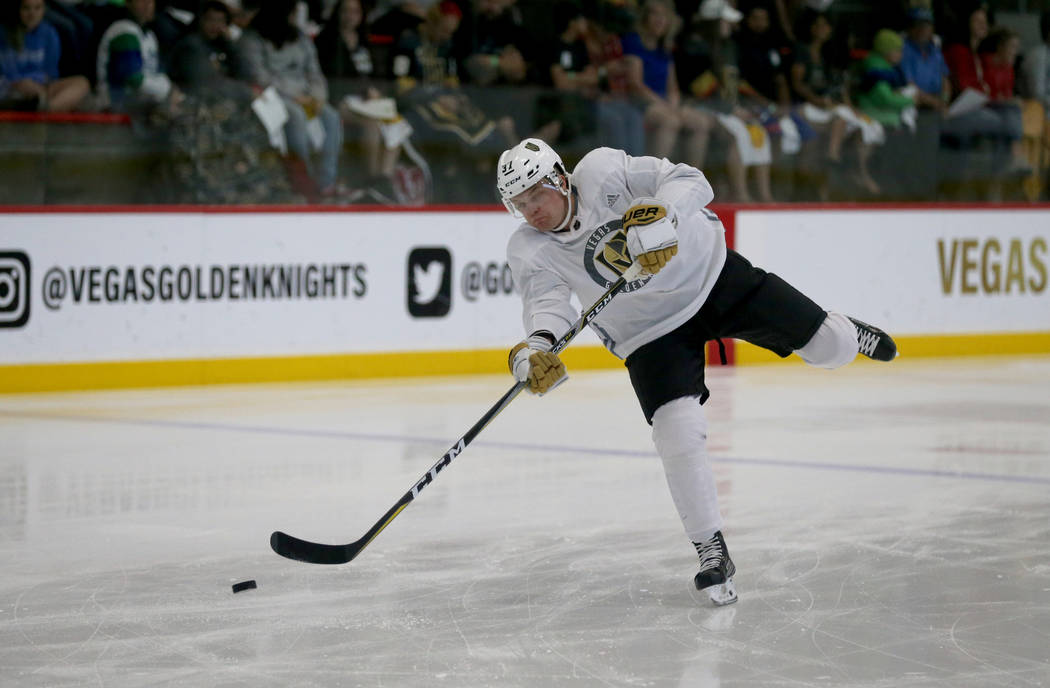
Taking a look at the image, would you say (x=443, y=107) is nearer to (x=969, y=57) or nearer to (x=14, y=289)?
(x=14, y=289)

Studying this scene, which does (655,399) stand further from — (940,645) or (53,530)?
(53,530)

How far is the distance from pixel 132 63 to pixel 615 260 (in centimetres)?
538

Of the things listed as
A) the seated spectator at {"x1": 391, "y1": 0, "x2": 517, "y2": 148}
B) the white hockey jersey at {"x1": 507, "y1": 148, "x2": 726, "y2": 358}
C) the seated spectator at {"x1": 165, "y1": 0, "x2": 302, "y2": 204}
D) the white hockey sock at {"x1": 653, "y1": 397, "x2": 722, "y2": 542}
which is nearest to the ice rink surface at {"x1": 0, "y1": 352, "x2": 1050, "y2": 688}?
the white hockey sock at {"x1": 653, "y1": 397, "x2": 722, "y2": 542}

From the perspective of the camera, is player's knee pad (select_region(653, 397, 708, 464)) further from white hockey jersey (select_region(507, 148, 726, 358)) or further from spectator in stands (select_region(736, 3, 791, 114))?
spectator in stands (select_region(736, 3, 791, 114))

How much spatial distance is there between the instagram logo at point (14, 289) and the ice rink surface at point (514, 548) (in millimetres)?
683

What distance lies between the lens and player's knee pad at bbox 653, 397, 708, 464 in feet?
12.7

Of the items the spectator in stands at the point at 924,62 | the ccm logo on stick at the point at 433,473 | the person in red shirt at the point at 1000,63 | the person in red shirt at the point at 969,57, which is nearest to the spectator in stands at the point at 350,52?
the spectator in stands at the point at 924,62

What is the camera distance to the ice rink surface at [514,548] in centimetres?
332

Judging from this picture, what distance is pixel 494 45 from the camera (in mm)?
9883

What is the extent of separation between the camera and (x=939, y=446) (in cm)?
Answer: 662

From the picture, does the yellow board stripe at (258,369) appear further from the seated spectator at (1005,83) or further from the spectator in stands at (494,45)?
the seated spectator at (1005,83)

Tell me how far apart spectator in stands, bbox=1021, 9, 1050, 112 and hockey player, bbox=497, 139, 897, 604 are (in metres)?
8.12

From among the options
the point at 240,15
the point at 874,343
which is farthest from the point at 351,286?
the point at 874,343

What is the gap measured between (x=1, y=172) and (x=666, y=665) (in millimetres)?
6008
